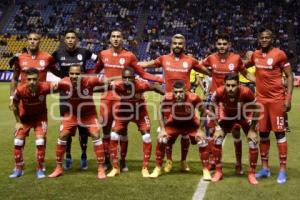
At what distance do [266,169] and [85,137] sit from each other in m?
3.58

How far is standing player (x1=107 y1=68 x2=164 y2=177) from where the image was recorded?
9.43 meters

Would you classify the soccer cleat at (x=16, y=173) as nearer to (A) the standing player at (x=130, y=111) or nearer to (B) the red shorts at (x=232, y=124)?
(A) the standing player at (x=130, y=111)

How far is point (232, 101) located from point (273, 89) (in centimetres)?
74

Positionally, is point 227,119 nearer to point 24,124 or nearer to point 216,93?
point 216,93

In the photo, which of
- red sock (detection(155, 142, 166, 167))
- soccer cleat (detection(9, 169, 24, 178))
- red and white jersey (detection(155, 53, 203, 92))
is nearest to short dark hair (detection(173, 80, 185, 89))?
red and white jersey (detection(155, 53, 203, 92))

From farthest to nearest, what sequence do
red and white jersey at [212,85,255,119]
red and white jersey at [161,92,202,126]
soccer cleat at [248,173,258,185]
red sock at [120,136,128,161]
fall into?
red sock at [120,136,128,161] → red and white jersey at [161,92,202,126] → red and white jersey at [212,85,255,119] → soccer cleat at [248,173,258,185]

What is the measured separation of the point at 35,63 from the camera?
973 centimetres

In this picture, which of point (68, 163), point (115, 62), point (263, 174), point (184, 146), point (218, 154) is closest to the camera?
point (218, 154)

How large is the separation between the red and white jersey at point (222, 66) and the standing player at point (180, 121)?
25.7 inches

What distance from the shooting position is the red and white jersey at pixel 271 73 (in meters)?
8.98

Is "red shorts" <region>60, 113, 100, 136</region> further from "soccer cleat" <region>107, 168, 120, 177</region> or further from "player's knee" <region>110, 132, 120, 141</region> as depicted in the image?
"soccer cleat" <region>107, 168, 120, 177</region>

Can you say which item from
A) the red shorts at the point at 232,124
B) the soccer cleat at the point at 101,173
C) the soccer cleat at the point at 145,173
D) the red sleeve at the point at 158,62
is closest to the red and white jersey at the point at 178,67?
the red sleeve at the point at 158,62

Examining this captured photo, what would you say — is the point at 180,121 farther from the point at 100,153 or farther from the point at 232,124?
the point at 100,153

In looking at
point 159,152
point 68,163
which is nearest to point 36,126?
point 68,163
